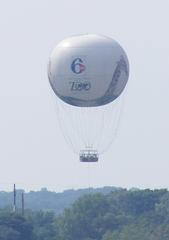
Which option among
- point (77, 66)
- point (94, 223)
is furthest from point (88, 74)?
point (94, 223)

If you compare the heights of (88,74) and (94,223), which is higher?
(94,223)

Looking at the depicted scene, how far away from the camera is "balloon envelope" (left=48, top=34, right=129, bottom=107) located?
86.3m

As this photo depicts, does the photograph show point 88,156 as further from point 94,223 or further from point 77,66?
point 94,223

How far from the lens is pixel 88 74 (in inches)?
A: 3396

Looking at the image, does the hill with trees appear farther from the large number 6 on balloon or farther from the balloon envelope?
the large number 6 on balloon

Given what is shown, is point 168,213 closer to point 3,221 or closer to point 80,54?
point 3,221

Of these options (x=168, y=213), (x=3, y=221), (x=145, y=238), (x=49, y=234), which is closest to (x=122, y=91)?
(x=145, y=238)

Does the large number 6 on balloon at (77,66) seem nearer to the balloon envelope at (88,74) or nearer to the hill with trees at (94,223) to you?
the balloon envelope at (88,74)

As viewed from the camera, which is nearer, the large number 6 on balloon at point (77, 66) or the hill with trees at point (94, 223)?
the large number 6 on balloon at point (77, 66)

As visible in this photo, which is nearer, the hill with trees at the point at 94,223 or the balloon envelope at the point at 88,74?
the balloon envelope at the point at 88,74

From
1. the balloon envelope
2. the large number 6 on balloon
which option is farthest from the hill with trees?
the large number 6 on balloon

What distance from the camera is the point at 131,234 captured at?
129m

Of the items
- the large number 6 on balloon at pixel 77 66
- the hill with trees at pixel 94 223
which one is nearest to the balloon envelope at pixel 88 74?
the large number 6 on balloon at pixel 77 66

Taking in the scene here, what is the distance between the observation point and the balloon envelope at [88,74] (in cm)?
8631
